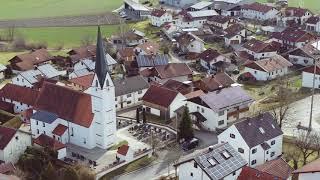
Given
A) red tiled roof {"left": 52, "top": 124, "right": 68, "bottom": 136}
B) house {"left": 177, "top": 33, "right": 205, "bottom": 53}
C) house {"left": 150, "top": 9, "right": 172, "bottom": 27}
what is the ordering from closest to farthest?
1. red tiled roof {"left": 52, "top": 124, "right": 68, "bottom": 136}
2. house {"left": 177, "top": 33, "right": 205, "bottom": 53}
3. house {"left": 150, "top": 9, "right": 172, "bottom": 27}

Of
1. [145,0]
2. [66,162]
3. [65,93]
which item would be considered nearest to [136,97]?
[65,93]

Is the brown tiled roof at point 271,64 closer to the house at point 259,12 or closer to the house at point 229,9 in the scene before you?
the house at point 259,12

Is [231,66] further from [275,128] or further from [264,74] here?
[275,128]

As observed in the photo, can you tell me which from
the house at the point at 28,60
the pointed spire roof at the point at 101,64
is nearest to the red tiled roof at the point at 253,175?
the pointed spire roof at the point at 101,64

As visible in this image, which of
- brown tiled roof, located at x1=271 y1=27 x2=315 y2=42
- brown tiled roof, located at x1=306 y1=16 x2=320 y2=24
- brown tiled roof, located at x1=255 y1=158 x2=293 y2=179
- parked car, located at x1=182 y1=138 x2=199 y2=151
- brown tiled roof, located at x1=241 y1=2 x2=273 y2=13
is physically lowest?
parked car, located at x1=182 y1=138 x2=199 y2=151

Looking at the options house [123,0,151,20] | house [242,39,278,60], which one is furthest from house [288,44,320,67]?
house [123,0,151,20]

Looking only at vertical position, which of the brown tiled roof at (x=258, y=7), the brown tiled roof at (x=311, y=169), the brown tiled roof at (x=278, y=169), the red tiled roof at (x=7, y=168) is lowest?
the red tiled roof at (x=7, y=168)

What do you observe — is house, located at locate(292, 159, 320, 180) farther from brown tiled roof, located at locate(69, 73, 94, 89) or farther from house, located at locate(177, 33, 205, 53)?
house, located at locate(177, 33, 205, 53)

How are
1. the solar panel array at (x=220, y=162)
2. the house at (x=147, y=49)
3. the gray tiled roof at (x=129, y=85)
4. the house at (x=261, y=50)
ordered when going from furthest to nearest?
the house at (x=147, y=49), the house at (x=261, y=50), the gray tiled roof at (x=129, y=85), the solar panel array at (x=220, y=162)
